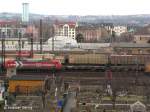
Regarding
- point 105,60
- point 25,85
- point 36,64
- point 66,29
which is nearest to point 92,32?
point 66,29

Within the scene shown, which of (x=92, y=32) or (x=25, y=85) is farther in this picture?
(x=92, y=32)

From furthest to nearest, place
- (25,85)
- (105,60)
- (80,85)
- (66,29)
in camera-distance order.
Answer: (66,29) < (105,60) < (80,85) < (25,85)

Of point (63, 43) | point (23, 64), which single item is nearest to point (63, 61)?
point (23, 64)

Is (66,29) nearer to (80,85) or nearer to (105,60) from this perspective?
(105,60)

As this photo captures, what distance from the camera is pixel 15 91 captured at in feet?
36.6

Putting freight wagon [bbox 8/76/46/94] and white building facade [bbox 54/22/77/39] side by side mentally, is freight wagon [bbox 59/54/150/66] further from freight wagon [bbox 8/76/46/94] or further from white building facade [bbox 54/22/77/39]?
white building facade [bbox 54/22/77/39]

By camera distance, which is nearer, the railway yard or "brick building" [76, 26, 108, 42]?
the railway yard

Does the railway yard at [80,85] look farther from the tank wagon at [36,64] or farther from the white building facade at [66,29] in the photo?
the white building facade at [66,29]

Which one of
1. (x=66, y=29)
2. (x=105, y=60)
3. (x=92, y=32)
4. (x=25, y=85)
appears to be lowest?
(x=25, y=85)

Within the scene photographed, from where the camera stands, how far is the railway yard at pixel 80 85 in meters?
9.45

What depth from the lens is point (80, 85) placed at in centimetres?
1234

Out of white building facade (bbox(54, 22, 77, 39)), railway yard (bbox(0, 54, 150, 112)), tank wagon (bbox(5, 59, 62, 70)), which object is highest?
white building facade (bbox(54, 22, 77, 39))

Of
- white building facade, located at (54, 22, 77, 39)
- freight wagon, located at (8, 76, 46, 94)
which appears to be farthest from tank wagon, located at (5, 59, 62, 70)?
white building facade, located at (54, 22, 77, 39)

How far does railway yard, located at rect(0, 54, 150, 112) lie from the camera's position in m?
9.45
